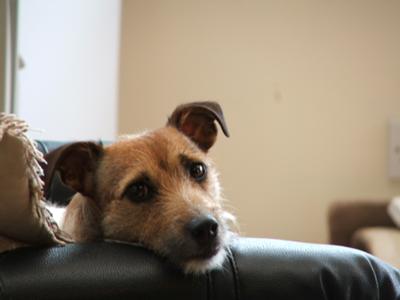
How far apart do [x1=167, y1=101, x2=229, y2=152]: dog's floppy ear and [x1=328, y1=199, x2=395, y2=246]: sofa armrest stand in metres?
1.38

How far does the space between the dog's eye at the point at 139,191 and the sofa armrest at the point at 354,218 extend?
5.50ft

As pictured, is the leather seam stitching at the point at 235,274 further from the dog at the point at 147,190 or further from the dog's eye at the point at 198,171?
the dog's eye at the point at 198,171

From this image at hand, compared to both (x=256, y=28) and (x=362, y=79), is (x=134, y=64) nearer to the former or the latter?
(x=256, y=28)

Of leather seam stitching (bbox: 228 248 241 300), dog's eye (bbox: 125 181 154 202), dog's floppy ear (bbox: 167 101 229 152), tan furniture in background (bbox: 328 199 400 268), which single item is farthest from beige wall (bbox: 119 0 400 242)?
leather seam stitching (bbox: 228 248 241 300)

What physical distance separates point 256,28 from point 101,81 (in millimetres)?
1041

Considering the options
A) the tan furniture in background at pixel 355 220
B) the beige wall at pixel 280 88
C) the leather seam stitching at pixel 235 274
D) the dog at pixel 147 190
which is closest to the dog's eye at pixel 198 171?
the dog at pixel 147 190

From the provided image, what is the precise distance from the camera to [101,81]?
2850 mm

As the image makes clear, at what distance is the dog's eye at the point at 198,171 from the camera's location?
139 cm

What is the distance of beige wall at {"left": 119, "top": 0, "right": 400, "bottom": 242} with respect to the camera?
3.28 metres

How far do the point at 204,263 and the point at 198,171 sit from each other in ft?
1.56

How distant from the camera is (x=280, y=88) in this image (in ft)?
10.8

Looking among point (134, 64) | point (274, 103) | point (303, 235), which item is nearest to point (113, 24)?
point (134, 64)

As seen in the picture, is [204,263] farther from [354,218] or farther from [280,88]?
[280,88]

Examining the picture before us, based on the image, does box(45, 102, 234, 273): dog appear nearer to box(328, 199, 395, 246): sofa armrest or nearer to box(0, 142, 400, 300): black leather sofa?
box(0, 142, 400, 300): black leather sofa
